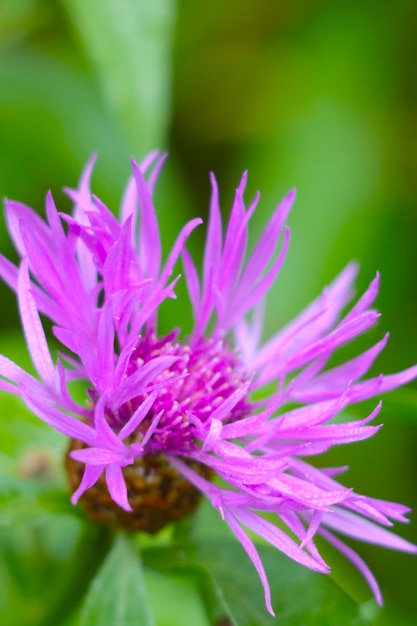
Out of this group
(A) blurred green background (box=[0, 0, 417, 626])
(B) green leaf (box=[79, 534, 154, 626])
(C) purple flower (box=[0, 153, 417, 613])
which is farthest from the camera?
(A) blurred green background (box=[0, 0, 417, 626])

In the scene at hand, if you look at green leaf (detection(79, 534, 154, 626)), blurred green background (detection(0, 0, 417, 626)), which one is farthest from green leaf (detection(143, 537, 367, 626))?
blurred green background (detection(0, 0, 417, 626))

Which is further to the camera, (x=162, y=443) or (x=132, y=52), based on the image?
(x=132, y=52)

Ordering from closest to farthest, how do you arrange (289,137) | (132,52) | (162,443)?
1. (162,443)
2. (132,52)
3. (289,137)

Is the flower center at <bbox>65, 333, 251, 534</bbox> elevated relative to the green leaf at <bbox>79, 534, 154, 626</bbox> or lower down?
elevated

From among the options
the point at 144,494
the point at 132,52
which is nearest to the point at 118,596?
the point at 144,494

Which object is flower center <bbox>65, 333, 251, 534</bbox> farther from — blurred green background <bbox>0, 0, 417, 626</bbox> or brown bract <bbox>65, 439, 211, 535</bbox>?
blurred green background <bbox>0, 0, 417, 626</bbox>

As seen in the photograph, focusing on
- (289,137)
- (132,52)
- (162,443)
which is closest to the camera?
(162,443)

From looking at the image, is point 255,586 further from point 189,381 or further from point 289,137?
point 289,137
